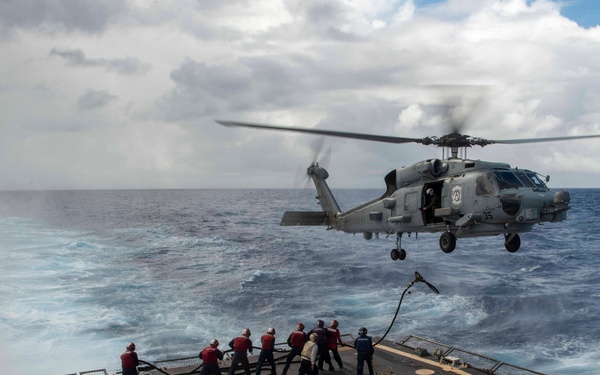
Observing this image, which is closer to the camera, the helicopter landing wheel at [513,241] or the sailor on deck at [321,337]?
the sailor on deck at [321,337]

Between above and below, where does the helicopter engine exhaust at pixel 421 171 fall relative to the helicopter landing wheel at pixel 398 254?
above

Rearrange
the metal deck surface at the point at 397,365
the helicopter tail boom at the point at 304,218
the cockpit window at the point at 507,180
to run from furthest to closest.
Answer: the helicopter tail boom at the point at 304,218 → the metal deck surface at the point at 397,365 → the cockpit window at the point at 507,180

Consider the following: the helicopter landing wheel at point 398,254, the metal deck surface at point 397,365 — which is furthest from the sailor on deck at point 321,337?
the helicopter landing wheel at point 398,254

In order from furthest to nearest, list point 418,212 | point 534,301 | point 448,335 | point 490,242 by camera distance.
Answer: point 490,242
point 534,301
point 448,335
point 418,212

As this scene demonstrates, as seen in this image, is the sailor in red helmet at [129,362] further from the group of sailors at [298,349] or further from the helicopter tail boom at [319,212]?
the helicopter tail boom at [319,212]

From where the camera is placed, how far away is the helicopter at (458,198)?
1452 cm

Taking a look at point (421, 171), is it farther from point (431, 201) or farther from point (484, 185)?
point (484, 185)

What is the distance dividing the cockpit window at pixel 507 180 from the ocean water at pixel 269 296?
11580 millimetres

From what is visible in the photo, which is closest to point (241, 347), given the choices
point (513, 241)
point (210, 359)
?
point (210, 359)

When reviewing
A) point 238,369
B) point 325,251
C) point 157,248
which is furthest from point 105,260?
point 238,369

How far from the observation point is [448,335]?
1033 inches

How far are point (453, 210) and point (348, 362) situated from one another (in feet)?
18.6

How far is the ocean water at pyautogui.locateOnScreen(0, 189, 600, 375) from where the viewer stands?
25219mm

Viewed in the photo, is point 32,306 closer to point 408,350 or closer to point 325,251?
point 408,350
